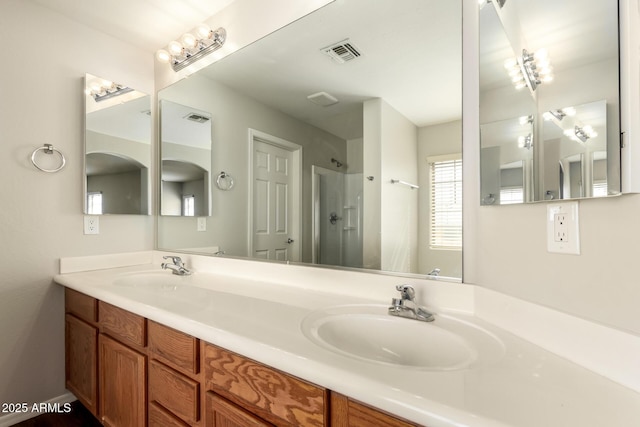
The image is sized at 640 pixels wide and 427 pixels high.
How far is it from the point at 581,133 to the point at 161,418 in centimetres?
160

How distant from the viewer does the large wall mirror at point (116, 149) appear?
6.27ft

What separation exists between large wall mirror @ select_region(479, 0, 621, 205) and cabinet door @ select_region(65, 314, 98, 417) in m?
1.99

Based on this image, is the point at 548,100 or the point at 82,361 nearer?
the point at 548,100

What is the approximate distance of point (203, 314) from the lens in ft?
3.39

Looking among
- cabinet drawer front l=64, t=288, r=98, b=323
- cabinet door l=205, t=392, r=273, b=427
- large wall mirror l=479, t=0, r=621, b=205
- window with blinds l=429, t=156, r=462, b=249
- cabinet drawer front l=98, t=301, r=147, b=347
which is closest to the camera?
large wall mirror l=479, t=0, r=621, b=205

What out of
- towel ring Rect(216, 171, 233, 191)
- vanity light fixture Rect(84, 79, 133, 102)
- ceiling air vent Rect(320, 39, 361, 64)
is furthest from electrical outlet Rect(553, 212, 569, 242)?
vanity light fixture Rect(84, 79, 133, 102)

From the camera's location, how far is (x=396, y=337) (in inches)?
38.5

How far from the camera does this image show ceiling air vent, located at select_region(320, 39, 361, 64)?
1.33 meters

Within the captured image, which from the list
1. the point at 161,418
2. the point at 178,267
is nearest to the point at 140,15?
the point at 178,267

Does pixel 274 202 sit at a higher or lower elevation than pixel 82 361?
higher

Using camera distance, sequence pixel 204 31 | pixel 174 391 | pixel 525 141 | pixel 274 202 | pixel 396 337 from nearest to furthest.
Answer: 1. pixel 525 141
2. pixel 396 337
3. pixel 174 391
4. pixel 274 202
5. pixel 204 31

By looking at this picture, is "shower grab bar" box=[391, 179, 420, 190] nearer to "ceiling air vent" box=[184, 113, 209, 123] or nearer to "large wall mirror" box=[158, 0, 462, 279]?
"large wall mirror" box=[158, 0, 462, 279]

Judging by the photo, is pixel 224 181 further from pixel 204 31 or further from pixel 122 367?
pixel 122 367

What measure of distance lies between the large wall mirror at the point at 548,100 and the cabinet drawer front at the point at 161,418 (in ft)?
4.43
